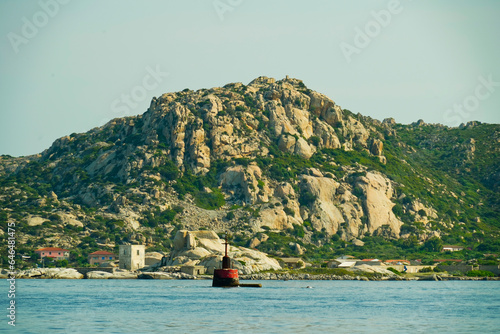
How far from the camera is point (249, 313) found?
7100 centimetres

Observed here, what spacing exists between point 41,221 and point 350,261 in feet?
265

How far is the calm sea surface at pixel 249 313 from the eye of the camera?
195ft

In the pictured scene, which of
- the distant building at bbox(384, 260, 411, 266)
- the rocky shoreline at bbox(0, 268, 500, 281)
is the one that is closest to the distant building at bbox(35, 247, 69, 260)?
the rocky shoreline at bbox(0, 268, 500, 281)

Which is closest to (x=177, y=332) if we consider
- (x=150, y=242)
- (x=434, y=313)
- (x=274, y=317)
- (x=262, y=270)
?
(x=274, y=317)

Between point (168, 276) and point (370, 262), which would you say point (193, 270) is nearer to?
point (168, 276)

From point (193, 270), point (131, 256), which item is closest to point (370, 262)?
point (193, 270)

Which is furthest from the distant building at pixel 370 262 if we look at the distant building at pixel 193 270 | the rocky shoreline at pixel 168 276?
the distant building at pixel 193 270

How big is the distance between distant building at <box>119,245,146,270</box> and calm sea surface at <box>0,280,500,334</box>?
59.7 metres

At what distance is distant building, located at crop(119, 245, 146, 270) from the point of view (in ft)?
533

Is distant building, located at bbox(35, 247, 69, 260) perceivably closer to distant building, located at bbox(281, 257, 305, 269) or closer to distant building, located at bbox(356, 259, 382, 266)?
distant building, located at bbox(281, 257, 305, 269)

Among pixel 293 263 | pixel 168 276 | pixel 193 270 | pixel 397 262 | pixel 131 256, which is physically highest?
pixel 131 256

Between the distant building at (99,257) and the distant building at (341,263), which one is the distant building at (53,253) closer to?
the distant building at (99,257)

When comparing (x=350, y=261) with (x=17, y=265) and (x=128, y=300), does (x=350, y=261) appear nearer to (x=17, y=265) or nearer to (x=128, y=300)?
(x=17, y=265)

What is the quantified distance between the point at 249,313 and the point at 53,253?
11357 cm
